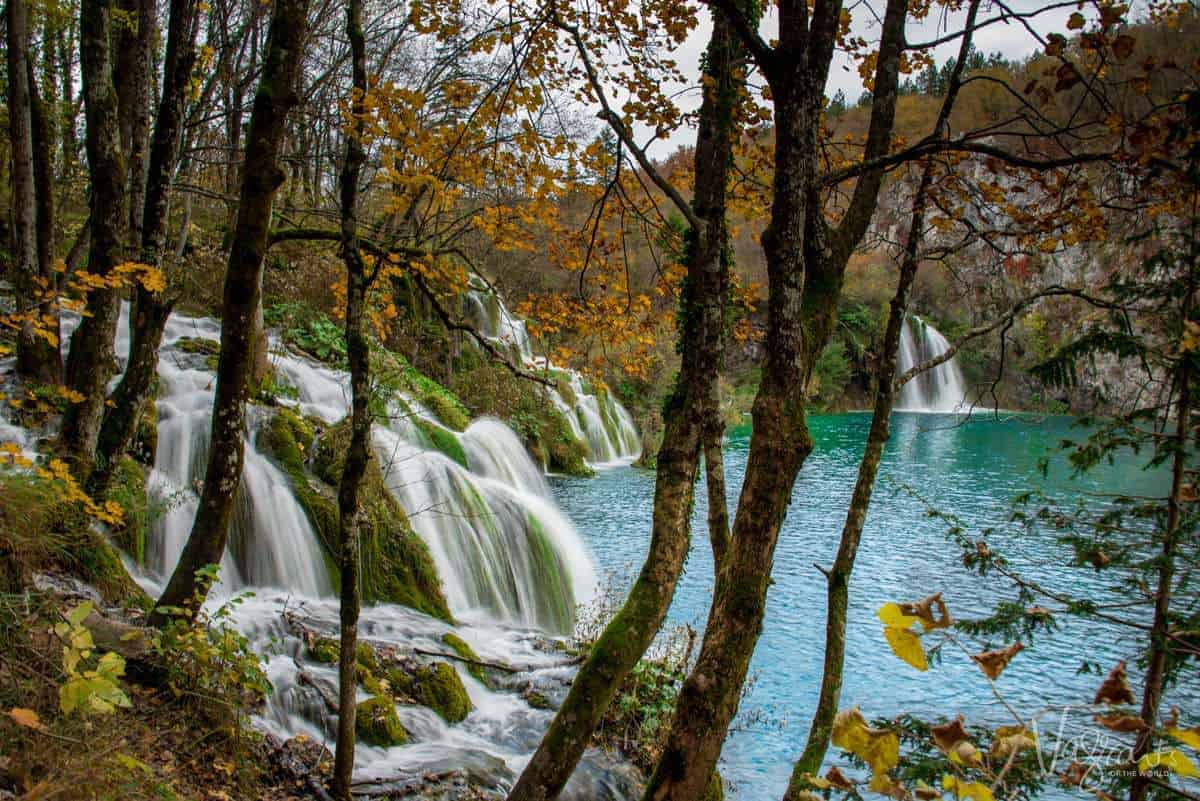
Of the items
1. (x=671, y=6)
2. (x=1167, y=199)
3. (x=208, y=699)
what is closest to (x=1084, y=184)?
(x=1167, y=199)

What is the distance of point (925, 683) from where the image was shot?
9227 mm

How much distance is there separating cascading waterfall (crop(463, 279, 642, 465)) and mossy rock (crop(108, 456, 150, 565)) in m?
12.9

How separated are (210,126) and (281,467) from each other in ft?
28.6

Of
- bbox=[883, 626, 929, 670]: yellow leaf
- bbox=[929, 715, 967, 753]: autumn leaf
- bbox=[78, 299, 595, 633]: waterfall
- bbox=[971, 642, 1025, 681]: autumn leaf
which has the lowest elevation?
bbox=[78, 299, 595, 633]: waterfall

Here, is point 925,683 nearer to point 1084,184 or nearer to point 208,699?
point 1084,184

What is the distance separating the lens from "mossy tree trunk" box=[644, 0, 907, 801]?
296cm

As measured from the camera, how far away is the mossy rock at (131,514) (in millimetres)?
6727

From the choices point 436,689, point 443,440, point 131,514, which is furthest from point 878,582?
point 131,514

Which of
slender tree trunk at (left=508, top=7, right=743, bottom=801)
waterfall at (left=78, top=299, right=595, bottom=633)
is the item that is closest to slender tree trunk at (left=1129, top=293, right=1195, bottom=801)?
slender tree trunk at (left=508, top=7, right=743, bottom=801)

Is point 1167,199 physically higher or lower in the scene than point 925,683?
higher

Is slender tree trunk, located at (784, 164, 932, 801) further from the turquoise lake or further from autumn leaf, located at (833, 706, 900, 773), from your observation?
autumn leaf, located at (833, 706, 900, 773)

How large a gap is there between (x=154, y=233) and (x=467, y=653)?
16.0 feet

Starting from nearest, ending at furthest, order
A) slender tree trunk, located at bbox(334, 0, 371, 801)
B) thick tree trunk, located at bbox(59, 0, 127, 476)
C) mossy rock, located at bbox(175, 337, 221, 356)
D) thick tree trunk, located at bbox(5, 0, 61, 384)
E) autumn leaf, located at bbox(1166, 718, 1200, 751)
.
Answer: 1. autumn leaf, located at bbox(1166, 718, 1200, 751)
2. slender tree trunk, located at bbox(334, 0, 371, 801)
3. thick tree trunk, located at bbox(59, 0, 127, 476)
4. thick tree trunk, located at bbox(5, 0, 61, 384)
5. mossy rock, located at bbox(175, 337, 221, 356)

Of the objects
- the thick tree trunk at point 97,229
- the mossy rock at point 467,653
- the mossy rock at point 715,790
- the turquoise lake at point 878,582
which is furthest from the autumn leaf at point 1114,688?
the mossy rock at point 467,653
